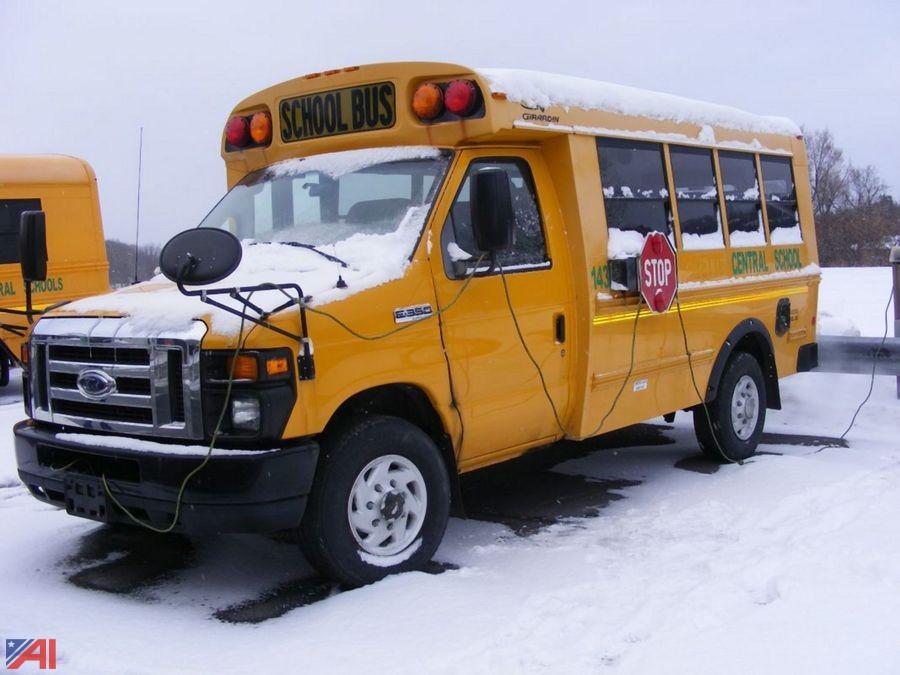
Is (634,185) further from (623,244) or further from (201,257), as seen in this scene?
(201,257)

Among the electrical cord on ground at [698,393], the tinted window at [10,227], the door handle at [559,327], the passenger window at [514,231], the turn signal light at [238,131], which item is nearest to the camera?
the passenger window at [514,231]

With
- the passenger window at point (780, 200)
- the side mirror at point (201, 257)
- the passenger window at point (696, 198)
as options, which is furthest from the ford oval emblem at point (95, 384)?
the passenger window at point (780, 200)

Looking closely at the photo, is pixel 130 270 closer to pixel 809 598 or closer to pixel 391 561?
pixel 391 561

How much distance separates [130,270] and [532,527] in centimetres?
329

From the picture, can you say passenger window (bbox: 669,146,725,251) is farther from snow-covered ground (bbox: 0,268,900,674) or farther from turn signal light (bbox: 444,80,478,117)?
turn signal light (bbox: 444,80,478,117)

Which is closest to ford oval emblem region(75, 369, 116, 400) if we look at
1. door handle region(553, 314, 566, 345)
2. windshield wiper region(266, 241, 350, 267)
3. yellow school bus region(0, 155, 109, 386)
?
windshield wiper region(266, 241, 350, 267)

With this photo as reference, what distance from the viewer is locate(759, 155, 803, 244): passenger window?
25.9ft

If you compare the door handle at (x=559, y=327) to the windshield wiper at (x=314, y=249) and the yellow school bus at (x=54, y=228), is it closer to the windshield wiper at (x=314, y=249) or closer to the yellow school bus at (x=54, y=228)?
the windshield wiper at (x=314, y=249)

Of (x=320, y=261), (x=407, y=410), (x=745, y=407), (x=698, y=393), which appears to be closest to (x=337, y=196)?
(x=320, y=261)

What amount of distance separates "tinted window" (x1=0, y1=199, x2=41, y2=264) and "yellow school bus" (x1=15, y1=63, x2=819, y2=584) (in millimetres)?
7144

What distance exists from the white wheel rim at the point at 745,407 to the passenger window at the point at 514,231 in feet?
8.99

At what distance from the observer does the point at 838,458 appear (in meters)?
7.17

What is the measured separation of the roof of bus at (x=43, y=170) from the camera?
39.7 ft

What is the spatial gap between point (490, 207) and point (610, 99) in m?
1.81
